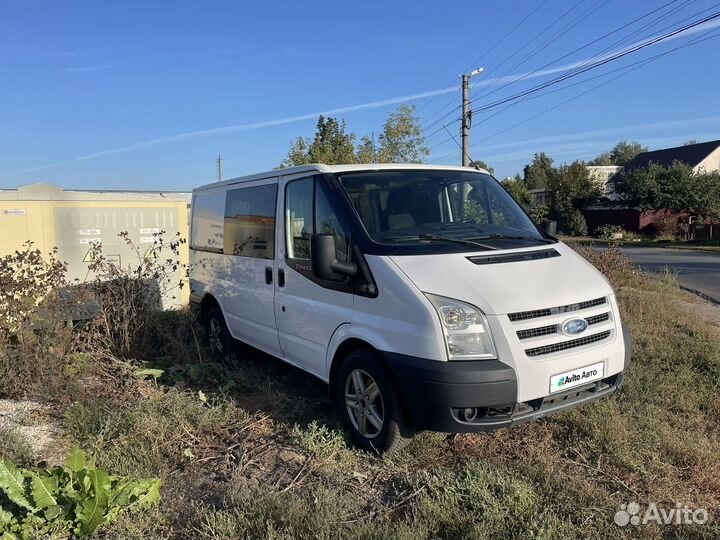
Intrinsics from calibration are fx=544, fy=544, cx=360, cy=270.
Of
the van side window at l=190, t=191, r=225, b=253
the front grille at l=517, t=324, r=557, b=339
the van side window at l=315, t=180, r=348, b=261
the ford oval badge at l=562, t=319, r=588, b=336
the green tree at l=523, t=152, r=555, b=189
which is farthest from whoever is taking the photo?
the green tree at l=523, t=152, r=555, b=189

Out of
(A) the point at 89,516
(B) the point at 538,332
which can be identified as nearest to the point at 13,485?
(A) the point at 89,516

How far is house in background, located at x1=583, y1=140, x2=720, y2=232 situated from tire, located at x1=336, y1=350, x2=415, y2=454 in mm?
38252

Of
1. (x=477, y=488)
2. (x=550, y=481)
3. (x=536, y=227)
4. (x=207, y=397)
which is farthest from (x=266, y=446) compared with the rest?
(x=536, y=227)

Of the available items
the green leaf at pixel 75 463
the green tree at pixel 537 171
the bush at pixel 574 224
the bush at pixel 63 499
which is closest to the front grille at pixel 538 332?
the bush at pixel 63 499

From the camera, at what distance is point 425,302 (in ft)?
10.9

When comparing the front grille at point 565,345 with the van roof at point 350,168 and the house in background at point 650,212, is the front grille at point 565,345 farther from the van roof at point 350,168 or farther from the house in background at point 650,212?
the house in background at point 650,212

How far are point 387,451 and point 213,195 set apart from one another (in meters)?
3.94

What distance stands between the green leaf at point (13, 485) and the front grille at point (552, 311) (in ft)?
9.45

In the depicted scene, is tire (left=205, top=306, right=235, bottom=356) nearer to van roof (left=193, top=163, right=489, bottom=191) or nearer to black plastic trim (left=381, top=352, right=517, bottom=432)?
van roof (left=193, top=163, right=489, bottom=191)

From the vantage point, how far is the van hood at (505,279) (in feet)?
11.0

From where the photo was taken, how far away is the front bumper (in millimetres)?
3217

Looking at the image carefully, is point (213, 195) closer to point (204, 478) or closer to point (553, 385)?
point (204, 478)

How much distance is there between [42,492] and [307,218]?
2577 millimetres

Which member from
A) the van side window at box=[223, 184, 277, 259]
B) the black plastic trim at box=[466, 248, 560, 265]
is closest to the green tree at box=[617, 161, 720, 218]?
the van side window at box=[223, 184, 277, 259]
